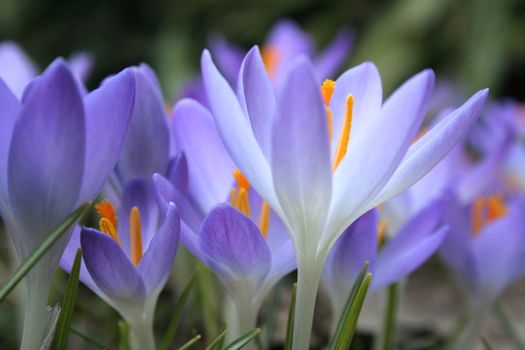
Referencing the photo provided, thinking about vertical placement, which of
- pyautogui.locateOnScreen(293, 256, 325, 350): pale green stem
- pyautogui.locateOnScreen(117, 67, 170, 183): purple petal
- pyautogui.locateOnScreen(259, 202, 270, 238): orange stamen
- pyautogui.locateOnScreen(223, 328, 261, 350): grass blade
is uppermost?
pyautogui.locateOnScreen(117, 67, 170, 183): purple petal

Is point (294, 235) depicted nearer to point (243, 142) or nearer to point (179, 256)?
point (243, 142)

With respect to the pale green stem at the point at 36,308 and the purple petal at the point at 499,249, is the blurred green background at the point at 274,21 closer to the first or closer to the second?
the purple petal at the point at 499,249

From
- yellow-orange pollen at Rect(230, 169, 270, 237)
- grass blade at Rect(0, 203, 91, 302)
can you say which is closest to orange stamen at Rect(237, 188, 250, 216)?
yellow-orange pollen at Rect(230, 169, 270, 237)

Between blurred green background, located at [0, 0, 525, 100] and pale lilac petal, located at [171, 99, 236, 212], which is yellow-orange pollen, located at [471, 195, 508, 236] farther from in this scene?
blurred green background, located at [0, 0, 525, 100]

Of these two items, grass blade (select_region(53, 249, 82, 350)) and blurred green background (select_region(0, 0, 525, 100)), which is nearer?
grass blade (select_region(53, 249, 82, 350))

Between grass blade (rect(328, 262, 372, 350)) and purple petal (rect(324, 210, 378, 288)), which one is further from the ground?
purple petal (rect(324, 210, 378, 288))

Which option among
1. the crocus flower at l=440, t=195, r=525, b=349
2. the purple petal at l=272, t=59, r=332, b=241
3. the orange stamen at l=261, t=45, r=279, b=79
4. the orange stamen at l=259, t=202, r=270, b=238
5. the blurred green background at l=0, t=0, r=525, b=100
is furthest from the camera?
the blurred green background at l=0, t=0, r=525, b=100

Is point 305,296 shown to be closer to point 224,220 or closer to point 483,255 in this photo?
point 224,220

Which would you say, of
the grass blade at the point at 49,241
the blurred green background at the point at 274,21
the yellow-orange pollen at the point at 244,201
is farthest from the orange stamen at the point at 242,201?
the blurred green background at the point at 274,21

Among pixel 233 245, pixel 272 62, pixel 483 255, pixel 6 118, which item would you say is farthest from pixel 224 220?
pixel 272 62
